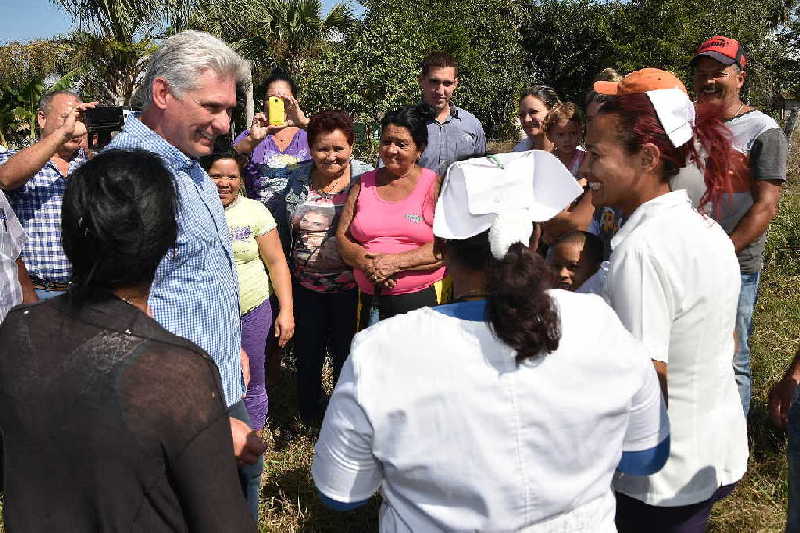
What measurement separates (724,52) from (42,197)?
3.58 meters

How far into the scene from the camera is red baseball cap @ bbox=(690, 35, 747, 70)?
3302mm

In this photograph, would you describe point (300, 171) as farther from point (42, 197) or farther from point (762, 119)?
point (762, 119)

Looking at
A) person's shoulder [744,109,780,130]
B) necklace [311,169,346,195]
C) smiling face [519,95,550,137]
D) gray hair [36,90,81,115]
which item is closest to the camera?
person's shoulder [744,109,780,130]

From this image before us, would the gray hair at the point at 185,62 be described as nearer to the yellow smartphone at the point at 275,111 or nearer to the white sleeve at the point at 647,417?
the white sleeve at the point at 647,417

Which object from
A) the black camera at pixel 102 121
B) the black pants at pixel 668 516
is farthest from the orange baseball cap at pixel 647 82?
the black camera at pixel 102 121

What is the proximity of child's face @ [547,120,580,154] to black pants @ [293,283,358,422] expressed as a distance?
5.21 ft

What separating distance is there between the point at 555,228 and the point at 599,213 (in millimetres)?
284

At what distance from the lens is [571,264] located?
7.59 ft

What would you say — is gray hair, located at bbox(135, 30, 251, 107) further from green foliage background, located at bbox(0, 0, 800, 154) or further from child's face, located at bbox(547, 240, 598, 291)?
green foliage background, located at bbox(0, 0, 800, 154)

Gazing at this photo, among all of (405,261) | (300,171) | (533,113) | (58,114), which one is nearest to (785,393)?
(405,261)

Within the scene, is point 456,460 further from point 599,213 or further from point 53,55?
point 53,55

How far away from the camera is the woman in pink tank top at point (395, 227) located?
3395mm

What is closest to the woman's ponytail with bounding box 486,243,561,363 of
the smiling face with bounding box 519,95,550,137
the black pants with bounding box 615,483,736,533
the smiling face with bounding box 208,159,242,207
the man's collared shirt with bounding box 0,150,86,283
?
the black pants with bounding box 615,483,736,533

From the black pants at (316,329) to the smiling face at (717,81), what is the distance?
7.30 ft
